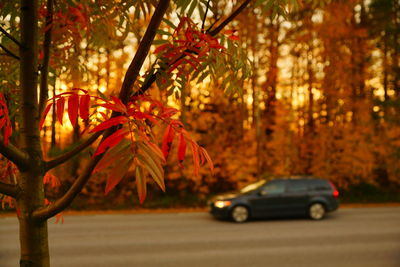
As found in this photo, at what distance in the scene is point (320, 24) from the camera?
18.4 meters

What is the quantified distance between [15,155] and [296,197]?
10984mm

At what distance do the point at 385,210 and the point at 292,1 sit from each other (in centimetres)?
1479

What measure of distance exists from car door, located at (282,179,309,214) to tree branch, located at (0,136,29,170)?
34.9 ft

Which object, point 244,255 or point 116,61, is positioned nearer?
point 244,255

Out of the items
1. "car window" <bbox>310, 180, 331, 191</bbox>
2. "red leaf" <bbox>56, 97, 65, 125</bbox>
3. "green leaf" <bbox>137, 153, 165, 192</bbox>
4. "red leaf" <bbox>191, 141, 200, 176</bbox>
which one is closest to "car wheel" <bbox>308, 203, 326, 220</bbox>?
"car window" <bbox>310, 180, 331, 191</bbox>

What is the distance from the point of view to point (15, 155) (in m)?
1.73

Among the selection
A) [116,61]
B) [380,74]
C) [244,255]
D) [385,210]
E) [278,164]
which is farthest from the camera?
[380,74]

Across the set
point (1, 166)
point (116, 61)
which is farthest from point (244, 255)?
point (116, 61)

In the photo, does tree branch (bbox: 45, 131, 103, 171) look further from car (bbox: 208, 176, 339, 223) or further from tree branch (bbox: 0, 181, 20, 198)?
car (bbox: 208, 176, 339, 223)

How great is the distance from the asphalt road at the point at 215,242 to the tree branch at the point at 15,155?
580 centimetres

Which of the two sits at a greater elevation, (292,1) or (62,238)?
(292,1)

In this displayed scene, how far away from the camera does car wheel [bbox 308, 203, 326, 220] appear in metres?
11.9

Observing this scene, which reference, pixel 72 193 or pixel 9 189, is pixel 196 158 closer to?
pixel 72 193

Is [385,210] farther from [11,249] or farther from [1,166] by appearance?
[1,166]
